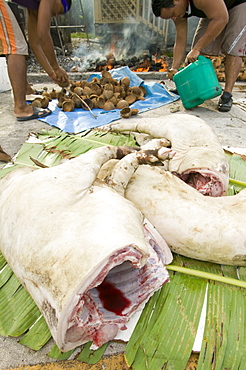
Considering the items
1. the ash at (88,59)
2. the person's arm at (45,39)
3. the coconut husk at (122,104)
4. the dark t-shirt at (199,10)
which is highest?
the dark t-shirt at (199,10)

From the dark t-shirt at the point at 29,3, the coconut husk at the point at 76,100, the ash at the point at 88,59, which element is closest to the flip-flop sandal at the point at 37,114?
the coconut husk at the point at 76,100

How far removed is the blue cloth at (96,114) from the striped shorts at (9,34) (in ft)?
3.90

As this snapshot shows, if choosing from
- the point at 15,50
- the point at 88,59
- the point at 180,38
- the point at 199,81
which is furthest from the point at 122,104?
the point at 88,59

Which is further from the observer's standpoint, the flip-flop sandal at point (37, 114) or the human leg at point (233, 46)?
the human leg at point (233, 46)

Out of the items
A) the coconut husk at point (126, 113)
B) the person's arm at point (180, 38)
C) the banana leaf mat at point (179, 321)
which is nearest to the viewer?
the banana leaf mat at point (179, 321)

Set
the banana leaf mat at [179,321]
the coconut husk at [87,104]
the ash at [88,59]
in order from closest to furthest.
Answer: the banana leaf mat at [179,321], the coconut husk at [87,104], the ash at [88,59]

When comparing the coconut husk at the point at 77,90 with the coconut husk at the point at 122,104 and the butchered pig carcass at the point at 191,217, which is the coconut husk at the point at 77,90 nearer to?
the coconut husk at the point at 122,104

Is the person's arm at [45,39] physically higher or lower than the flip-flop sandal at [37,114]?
higher

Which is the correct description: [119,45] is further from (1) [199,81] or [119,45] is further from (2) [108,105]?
(1) [199,81]

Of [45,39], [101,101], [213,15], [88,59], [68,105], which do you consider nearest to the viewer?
[45,39]

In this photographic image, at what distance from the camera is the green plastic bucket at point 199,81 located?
4.91 metres

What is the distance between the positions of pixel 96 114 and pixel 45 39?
1.53 m

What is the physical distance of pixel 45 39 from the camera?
4.75 meters

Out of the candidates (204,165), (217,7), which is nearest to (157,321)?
(204,165)
